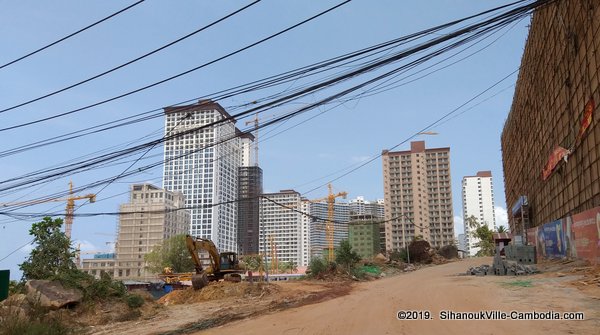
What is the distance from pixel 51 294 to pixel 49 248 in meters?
10.4

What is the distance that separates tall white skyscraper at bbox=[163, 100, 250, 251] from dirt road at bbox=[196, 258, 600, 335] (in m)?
5.75

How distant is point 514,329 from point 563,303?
12.9 ft

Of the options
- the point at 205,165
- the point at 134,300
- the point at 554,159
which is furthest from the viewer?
the point at 205,165

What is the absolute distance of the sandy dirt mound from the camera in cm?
2562

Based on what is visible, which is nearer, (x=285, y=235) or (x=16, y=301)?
(x=16, y=301)

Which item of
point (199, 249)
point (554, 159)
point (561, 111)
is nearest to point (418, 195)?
point (554, 159)

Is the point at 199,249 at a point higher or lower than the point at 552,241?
lower

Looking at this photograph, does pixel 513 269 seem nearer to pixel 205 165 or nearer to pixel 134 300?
pixel 134 300

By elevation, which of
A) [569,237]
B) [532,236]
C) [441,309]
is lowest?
[441,309]

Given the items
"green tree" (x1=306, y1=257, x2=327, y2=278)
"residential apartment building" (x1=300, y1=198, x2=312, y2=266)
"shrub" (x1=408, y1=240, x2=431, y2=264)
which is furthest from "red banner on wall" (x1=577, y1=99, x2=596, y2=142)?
"residential apartment building" (x1=300, y1=198, x2=312, y2=266)

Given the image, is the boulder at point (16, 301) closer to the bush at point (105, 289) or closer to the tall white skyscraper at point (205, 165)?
the bush at point (105, 289)

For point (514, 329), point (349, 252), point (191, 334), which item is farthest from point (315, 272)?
point (514, 329)

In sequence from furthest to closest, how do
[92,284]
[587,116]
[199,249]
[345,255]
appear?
[345,255]
[199,249]
[587,116]
[92,284]

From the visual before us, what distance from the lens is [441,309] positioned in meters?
13.3
